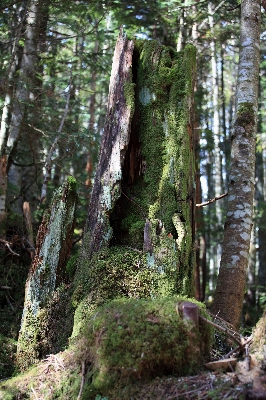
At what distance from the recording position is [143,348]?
9.83 ft

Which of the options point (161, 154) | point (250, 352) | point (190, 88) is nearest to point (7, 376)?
point (250, 352)

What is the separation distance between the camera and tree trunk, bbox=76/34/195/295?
174 inches

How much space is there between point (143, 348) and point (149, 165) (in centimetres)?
248

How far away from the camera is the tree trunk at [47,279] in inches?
174

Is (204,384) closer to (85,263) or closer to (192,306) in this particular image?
(192,306)

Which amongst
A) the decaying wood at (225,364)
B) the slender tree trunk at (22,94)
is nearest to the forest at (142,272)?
the decaying wood at (225,364)

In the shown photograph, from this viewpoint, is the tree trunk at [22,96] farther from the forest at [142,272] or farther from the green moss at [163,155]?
the green moss at [163,155]

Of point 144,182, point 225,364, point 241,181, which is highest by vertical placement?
point 241,181

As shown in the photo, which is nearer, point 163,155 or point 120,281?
point 120,281

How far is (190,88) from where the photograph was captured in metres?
5.02

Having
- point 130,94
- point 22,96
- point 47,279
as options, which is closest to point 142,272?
point 47,279

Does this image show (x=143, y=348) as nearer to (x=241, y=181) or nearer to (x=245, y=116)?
(x=241, y=181)

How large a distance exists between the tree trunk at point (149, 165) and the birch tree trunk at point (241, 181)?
0.77 meters

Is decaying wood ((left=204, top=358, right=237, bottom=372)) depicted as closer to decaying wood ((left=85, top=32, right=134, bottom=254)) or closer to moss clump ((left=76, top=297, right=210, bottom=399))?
moss clump ((left=76, top=297, right=210, bottom=399))
